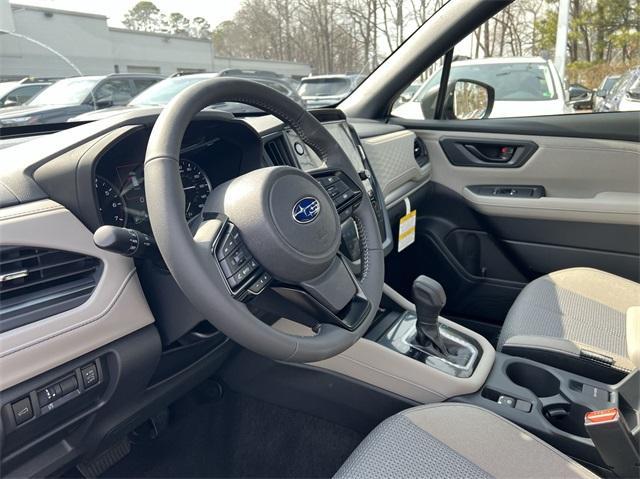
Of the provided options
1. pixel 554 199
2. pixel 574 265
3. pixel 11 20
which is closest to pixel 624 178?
pixel 554 199

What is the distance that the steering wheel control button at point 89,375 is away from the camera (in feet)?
3.32

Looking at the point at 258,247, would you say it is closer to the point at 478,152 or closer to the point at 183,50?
the point at 478,152

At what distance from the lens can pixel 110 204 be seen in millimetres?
1074

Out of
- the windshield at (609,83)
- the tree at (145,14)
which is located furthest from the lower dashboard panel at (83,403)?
the tree at (145,14)

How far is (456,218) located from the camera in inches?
91.7

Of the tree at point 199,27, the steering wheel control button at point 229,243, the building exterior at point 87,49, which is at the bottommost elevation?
the steering wheel control button at point 229,243

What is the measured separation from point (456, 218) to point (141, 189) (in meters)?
1.58

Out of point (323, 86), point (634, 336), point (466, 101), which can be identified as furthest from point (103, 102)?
point (323, 86)

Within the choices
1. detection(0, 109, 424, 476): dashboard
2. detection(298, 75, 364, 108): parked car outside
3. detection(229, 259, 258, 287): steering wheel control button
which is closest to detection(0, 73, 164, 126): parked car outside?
detection(0, 109, 424, 476): dashboard

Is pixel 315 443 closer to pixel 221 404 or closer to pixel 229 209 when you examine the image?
pixel 221 404

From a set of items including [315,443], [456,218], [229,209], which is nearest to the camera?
[229,209]

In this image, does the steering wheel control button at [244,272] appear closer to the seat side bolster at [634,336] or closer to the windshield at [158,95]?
the windshield at [158,95]

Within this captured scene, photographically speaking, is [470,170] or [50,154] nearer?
[50,154]

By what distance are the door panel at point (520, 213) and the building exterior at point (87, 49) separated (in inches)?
60.3
